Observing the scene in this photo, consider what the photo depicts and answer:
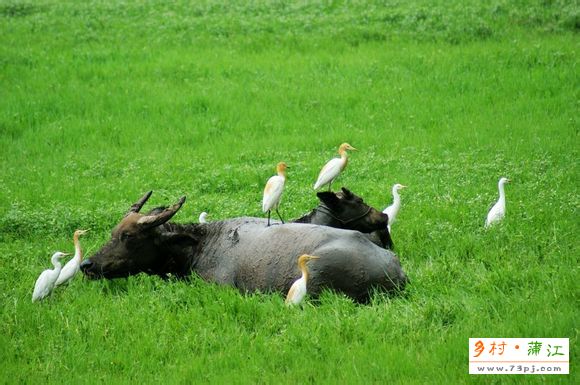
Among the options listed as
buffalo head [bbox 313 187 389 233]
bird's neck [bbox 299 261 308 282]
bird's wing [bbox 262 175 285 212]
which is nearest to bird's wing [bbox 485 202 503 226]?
buffalo head [bbox 313 187 389 233]

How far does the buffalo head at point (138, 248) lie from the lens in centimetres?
920

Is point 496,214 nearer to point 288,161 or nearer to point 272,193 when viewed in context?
point 272,193

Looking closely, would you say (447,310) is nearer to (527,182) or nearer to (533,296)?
(533,296)

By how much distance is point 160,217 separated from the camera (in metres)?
9.21

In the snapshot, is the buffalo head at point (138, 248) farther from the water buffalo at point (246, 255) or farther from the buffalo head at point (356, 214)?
the buffalo head at point (356, 214)

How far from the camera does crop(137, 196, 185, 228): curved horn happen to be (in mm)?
9156

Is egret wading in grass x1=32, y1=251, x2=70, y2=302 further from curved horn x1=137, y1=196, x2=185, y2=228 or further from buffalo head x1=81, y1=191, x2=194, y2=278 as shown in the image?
curved horn x1=137, y1=196, x2=185, y2=228

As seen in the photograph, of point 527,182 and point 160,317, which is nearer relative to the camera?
point 160,317

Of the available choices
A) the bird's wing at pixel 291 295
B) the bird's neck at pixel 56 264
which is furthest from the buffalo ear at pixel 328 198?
the bird's neck at pixel 56 264

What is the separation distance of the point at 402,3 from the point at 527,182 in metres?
11.1

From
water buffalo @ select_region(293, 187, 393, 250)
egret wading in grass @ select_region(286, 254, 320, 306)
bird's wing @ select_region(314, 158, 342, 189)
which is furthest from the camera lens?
bird's wing @ select_region(314, 158, 342, 189)

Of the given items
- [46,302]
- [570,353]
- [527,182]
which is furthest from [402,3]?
[570,353]

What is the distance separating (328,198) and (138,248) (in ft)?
6.30

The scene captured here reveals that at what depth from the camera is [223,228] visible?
9.48 metres
